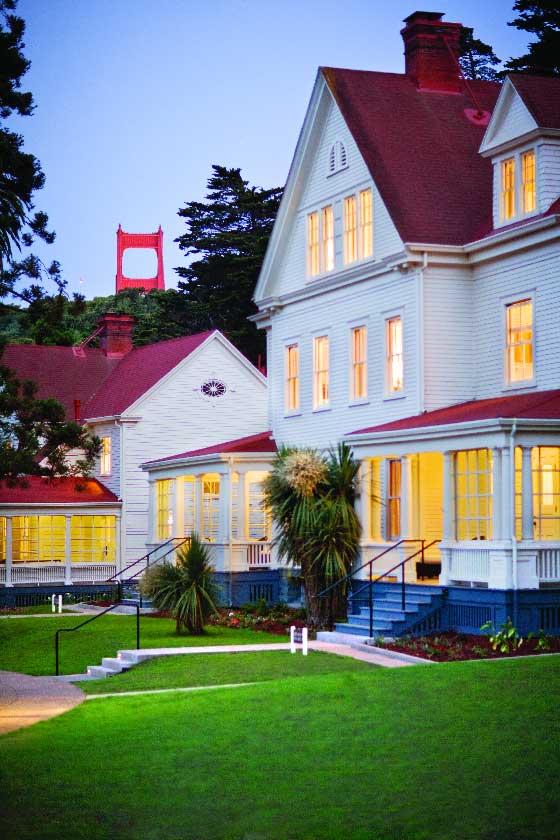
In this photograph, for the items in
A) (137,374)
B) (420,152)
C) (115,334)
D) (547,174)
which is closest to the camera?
(547,174)

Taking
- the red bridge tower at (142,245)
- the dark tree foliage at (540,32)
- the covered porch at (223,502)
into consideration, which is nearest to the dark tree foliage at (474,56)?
the dark tree foliage at (540,32)

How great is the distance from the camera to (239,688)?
65.1 ft

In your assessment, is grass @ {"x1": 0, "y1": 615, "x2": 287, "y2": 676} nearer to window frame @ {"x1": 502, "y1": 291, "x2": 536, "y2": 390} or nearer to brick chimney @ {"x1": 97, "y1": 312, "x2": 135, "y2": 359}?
window frame @ {"x1": 502, "y1": 291, "x2": 536, "y2": 390}

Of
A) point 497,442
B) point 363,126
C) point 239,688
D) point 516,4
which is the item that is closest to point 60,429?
point 363,126

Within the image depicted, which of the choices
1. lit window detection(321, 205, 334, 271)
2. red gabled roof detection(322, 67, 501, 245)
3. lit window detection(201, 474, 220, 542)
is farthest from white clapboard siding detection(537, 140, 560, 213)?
lit window detection(201, 474, 220, 542)

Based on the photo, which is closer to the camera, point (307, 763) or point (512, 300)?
point (307, 763)

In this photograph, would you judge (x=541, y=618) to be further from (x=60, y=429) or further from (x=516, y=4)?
(x=516, y=4)

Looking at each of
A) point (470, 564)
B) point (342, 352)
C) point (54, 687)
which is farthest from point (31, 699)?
point (342, 352)

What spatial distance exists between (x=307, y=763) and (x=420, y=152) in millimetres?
21097

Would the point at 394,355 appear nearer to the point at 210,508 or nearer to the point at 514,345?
the point at 514,345

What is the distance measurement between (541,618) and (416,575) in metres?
4.49

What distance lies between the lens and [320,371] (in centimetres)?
3491

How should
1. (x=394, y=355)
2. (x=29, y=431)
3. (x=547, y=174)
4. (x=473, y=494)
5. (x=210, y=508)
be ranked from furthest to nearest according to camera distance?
1. (x=210, y=508)
2. (x=29, y=431)
3. (x=394, y=355)
4. (x=547, y=174)
5. (x=473, y=494)

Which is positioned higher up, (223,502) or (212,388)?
(212,388)
